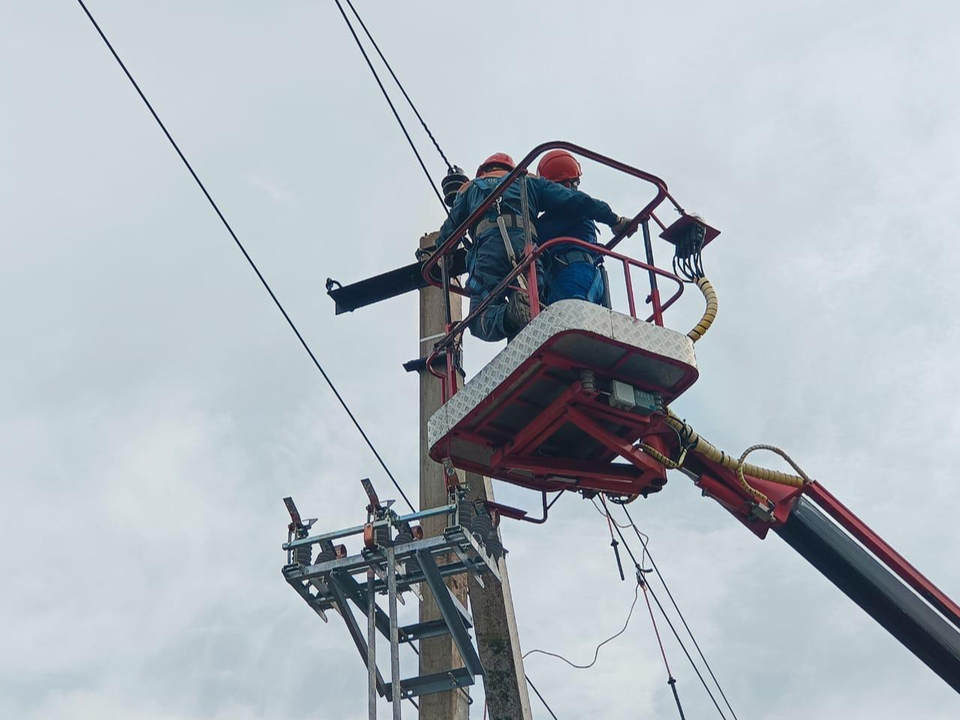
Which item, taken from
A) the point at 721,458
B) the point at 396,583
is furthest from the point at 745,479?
the point at 396,583

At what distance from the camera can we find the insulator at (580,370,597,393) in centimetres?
600

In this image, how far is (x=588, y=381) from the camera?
6012mm

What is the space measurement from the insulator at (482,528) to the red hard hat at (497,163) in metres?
2.60

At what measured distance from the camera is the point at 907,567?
25.1 feet

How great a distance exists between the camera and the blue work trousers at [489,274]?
22.3ft

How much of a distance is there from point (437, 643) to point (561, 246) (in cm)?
246

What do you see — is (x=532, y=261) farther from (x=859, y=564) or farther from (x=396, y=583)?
(x=859, y=564)

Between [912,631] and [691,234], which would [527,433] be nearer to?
[691,234]

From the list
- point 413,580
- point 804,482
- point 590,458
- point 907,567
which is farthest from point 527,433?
point 907,567

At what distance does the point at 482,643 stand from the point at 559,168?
3.07 meters

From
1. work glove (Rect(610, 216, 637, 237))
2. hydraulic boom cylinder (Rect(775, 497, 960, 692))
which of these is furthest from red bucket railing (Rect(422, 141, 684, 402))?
hydraulic boom cylinder (Rect(775, 497, 960, 692))

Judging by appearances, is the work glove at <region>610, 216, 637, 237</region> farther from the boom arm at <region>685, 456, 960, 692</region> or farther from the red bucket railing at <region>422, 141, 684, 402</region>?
the boom arm at <region>685, 456, 960, 692</region>

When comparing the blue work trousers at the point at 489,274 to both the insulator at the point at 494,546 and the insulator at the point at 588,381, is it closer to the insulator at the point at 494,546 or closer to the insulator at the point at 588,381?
the insulator at the point at 588,381

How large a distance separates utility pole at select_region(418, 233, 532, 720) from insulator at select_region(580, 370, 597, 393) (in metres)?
1.21
